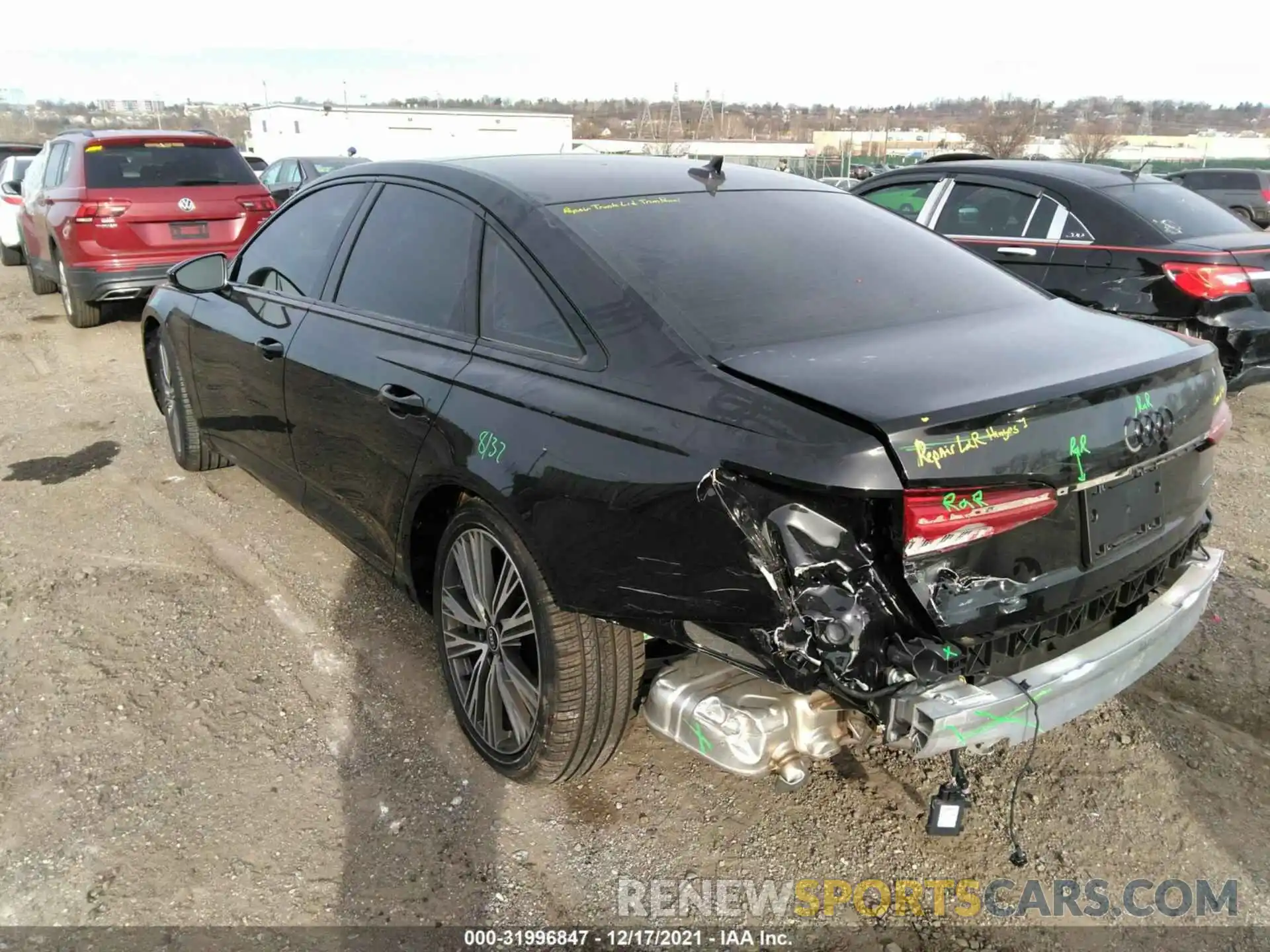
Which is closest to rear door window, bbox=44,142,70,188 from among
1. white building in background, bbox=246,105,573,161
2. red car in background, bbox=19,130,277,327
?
red car in background, bbox=19,130,277,327

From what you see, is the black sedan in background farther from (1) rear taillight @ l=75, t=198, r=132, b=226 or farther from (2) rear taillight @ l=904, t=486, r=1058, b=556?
(2) rear taillight @ l=904, t=486, r=1058, b=556

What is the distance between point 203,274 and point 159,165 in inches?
199

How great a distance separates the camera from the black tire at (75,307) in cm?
872

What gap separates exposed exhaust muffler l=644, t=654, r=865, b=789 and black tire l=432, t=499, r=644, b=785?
139 mm

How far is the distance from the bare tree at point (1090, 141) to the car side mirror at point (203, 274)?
40356 mm

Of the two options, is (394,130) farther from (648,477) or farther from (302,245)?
(648,477)

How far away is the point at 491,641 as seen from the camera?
277 cm

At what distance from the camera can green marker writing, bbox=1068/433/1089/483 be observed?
2.03 m

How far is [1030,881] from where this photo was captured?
2486 millimetres

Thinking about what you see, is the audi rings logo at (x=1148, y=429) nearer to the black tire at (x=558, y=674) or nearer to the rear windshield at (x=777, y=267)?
the rear windshield at (x=777, y=267)

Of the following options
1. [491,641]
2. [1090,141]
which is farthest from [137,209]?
[1090,141]

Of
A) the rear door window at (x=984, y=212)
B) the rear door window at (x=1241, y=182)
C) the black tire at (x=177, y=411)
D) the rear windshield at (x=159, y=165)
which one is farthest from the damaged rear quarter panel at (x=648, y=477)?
the rear door window at (x=1241, y=182)

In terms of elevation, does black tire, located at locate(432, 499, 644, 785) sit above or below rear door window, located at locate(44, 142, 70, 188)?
below

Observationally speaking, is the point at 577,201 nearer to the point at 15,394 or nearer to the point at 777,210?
the point at 777,210
